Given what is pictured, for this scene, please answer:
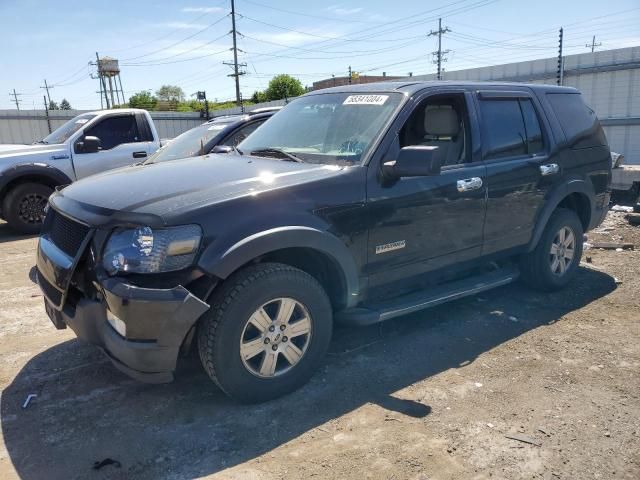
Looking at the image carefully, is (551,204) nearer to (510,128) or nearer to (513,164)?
(513,164)

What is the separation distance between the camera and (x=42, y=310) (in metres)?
4.92

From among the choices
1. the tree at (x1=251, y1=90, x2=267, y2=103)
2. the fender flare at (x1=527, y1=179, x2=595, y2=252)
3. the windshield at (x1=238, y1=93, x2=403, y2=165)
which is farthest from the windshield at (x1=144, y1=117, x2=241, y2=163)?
the tree at (x1=251, y1=90, x2=267, y2=103)

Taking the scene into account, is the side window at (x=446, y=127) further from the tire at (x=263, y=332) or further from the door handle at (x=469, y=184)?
the tire at (x=263, y=332)

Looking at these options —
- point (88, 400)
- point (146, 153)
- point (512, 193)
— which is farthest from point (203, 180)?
point (146, 153)

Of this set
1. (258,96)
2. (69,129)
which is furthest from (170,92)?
(69,129)

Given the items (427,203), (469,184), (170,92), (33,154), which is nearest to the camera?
(427,203)

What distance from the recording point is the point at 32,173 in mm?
8406

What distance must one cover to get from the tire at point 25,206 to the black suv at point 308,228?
18.7 feet

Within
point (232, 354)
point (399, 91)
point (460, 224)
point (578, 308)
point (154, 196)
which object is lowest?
point (578, 308)

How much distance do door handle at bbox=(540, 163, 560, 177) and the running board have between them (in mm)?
904

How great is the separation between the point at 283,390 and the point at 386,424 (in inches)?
26.3

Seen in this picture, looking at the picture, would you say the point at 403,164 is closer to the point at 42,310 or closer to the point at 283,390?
the point at 283,390

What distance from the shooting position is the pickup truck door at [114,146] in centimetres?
882

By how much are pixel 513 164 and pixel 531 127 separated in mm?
562
